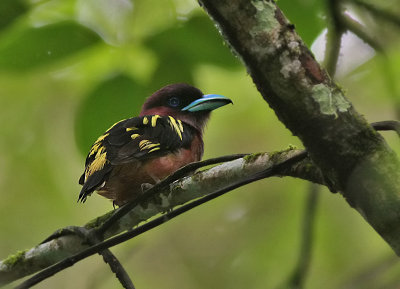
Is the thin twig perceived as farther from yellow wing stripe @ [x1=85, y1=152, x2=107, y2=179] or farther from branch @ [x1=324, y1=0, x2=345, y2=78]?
yellow wing stripe @ [x1=85, y1=152, x2=107, y2=179]

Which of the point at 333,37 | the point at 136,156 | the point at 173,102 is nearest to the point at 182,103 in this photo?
the point at 173,102

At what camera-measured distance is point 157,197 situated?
2.49 meters

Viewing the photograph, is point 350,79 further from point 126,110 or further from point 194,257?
point 194,257

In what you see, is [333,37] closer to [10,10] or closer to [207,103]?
[10,10]

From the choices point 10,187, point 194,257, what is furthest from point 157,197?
point 10,187

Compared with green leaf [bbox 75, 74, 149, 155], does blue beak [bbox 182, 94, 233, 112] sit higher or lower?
lower

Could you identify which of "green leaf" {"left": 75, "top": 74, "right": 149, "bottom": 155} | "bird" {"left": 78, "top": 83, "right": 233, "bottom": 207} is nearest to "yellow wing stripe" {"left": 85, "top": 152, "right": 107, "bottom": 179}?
"bird" {"left": 78, "top": 83, "right": 233, "bottom": 207}

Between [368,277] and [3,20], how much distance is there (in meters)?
1.74

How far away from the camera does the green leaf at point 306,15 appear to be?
2449 millimetres

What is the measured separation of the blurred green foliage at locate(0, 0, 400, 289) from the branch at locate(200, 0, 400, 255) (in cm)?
84

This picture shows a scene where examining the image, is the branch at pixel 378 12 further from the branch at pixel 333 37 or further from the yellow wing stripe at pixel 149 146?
the yellow wing stripe at pixel 149 146

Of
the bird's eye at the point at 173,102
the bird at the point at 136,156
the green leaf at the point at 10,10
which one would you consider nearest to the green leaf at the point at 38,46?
the green leaf at the point at 10,10

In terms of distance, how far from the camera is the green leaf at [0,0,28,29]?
2301 millimetres

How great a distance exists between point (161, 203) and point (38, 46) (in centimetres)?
77
